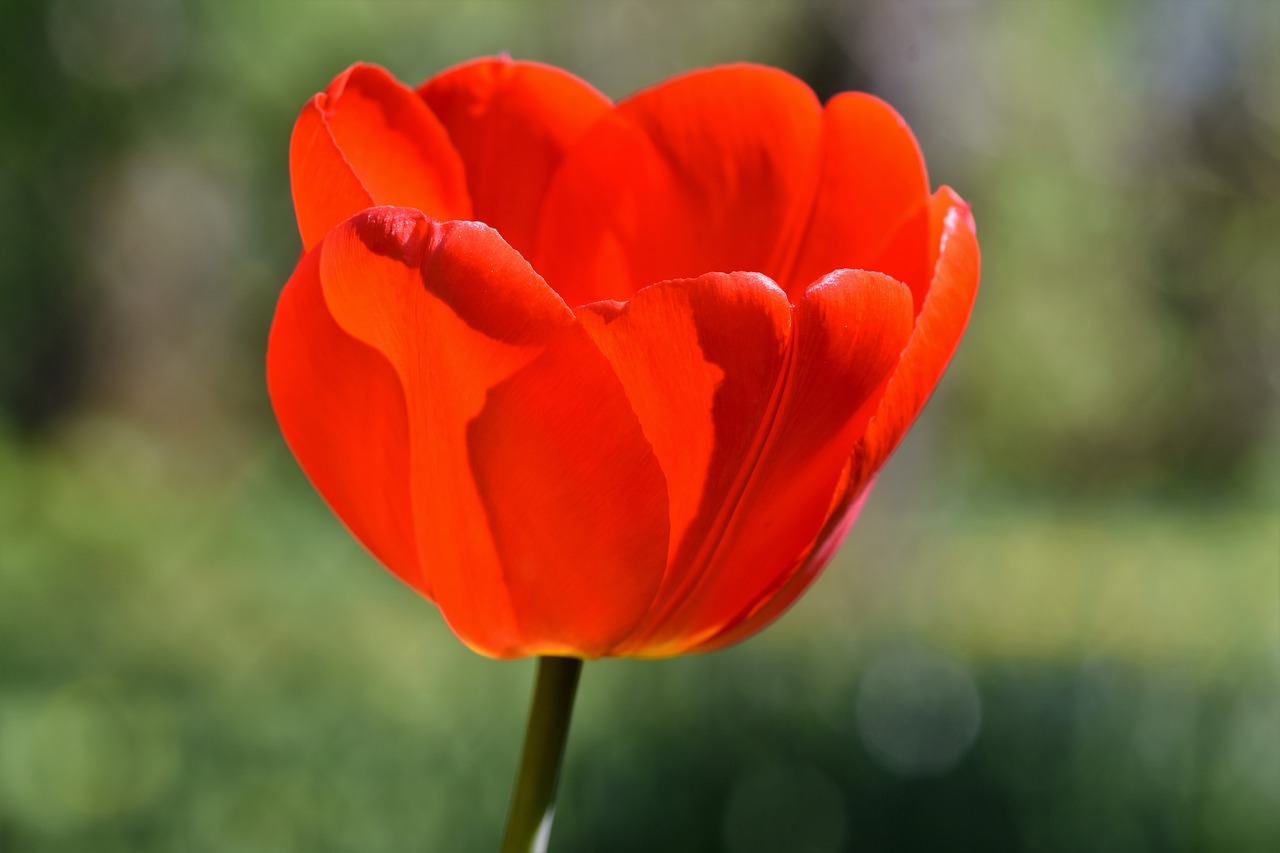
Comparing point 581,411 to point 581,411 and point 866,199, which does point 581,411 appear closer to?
point 581,411

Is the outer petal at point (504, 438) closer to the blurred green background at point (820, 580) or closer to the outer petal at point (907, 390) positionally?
the outer petal at point (907, 390)

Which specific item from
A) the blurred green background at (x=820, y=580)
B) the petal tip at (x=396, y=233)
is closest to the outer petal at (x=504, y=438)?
the petal tip at (x=396, y=233)

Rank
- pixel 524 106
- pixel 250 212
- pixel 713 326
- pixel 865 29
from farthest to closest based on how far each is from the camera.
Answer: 1. pixel 250 212
2. pixel 865 29
3. pixel 524 106
4. pixel 713 326

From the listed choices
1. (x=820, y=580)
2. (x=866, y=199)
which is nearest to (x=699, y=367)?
(x=866, y=199)

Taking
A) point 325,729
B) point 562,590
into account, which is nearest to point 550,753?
point 562,590

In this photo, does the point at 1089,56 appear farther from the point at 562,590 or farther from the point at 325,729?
the point at 562,590

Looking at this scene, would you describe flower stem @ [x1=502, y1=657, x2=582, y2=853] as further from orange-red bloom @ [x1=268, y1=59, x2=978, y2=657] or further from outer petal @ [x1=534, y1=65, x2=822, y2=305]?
outer petal @ [x1=534, y1=65, x2=822, y2=305]
